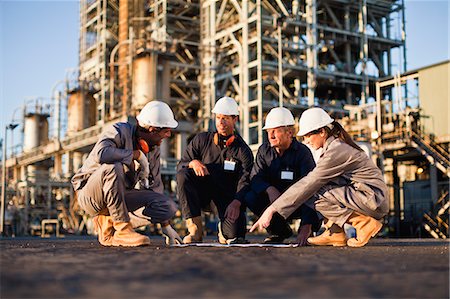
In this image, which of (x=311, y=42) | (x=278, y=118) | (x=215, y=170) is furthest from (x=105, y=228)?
(x=311, y=42)

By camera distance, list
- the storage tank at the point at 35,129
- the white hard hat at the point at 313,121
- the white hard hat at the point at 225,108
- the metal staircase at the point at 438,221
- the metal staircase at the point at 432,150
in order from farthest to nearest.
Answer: the storage tank at the point at 35,129, the metal staircase at the point at 432,150, the metal staircase at the point at 438,221, the white hard hat at the point at 225,108, the white hard hat at the point at 313,121

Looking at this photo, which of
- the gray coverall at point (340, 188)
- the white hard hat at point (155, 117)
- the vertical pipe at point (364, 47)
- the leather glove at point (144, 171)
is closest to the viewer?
the gray coverall at point (340, 188)

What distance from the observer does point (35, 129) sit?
52906 millimetres

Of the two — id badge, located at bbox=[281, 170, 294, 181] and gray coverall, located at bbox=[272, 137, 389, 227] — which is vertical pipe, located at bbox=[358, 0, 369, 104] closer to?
id badge, located at bbox=[281, 170, 294, 181]

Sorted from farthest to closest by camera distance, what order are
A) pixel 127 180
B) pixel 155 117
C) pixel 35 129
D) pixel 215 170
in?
pixel 35 129 < pixel 215 170 < pixel 127 180 < pixel 155 117

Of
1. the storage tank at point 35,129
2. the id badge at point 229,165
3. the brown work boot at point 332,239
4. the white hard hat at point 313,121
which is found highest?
the storage tank at point 35,129

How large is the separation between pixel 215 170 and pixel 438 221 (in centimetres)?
1883

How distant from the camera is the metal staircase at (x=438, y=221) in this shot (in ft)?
79.2

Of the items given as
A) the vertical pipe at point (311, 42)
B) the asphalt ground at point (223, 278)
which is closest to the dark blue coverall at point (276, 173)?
the asphalt ground at point (223, 278)

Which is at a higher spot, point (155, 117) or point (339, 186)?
point (155, 117)

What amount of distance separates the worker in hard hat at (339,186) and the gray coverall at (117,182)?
1.39 meters

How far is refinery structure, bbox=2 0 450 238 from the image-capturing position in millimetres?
27547

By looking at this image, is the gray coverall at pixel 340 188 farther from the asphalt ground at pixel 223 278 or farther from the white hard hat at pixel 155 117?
the asphalt ground at pixel 223 278

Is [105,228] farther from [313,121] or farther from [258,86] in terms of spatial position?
[258,86]
